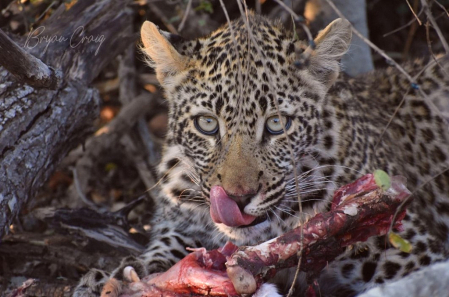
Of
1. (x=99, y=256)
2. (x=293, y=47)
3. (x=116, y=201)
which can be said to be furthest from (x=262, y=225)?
(x=116, y=201)

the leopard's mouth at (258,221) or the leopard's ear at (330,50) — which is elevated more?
Answer: the leopard's ear at (330,50)

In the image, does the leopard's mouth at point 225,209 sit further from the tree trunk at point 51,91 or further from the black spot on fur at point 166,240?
the tree trunk at point 51,91

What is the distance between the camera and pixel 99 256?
19.0 feet

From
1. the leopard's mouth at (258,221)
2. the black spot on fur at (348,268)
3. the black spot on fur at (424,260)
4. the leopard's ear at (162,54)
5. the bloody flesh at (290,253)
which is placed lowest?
the black spot on fur at (424,260)

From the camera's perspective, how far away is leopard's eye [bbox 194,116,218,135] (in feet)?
15.6

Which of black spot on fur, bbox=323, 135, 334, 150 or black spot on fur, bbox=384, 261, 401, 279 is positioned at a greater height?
black spot on fur, bbox=323, 135, 334, 150

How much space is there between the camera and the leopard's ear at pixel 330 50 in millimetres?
4796

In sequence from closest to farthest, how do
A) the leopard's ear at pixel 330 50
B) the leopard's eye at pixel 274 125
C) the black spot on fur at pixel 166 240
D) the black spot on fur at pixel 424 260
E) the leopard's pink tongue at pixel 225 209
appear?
the leopard's pink tongue at pixel 225 209 → the leopard's eye at pixel 274 125 → the leopard's ear at pixel 330 50 → the black spot on fur at pixel 424 260 → the black spot on fur at pixel 166 240

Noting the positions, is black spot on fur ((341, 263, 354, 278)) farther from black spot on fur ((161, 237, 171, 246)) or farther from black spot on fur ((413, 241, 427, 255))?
black spot on fur ((161, 237, 171, 246))

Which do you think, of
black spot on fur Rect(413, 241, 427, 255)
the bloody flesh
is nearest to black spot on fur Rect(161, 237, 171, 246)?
the bloody flesh

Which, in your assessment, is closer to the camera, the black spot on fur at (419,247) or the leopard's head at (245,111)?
the leopard's head at (245,111)

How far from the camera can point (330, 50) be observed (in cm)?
493

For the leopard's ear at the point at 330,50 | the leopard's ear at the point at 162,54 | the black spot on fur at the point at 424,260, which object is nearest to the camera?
the leopard's ear at the point at 330,50

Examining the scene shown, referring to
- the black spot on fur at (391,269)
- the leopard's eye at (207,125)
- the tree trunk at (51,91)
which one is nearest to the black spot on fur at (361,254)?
the black spot on fur at (391,269)
